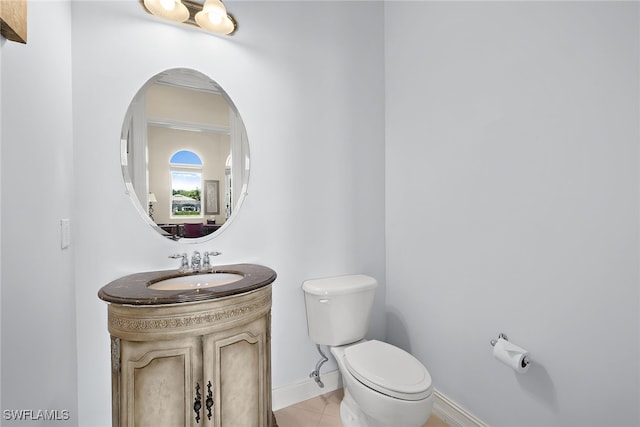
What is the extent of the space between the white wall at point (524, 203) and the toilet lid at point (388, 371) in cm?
38

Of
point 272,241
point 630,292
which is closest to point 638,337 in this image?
point 630,292

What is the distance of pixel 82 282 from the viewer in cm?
135

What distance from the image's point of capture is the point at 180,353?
3.65 ft

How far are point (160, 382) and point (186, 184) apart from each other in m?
0.94

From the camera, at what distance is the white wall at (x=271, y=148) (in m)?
1.36

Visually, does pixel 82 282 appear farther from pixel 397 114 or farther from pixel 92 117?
pixel 397 114

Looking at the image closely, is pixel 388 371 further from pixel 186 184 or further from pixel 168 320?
pixel 186 184

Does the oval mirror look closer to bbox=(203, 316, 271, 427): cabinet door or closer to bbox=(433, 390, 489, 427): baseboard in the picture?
bbox=(203, 316, 271, 427): cabinet door

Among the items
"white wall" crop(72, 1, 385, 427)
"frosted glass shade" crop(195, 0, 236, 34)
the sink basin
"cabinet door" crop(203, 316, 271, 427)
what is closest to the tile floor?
"white wall" crop(72, 1, 385, 427)

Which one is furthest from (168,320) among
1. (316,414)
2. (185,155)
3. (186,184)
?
(316,414)

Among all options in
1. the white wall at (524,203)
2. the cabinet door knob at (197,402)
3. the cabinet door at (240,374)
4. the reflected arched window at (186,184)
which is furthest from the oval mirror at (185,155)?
the white wall at (524,203)

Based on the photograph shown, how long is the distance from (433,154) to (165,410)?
177 centimetres

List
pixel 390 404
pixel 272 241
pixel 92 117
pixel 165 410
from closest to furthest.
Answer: pixel 165 410, pixel 390 404, pixel 92 117, pixel 272 241

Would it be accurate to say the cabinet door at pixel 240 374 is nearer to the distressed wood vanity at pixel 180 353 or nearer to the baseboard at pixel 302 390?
the distressed wood vanity at pixel 180 353
